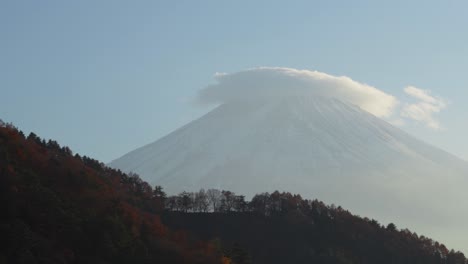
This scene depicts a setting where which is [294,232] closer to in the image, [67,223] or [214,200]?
[214,200]

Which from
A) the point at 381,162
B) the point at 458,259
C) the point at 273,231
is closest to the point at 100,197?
the point at 273,231

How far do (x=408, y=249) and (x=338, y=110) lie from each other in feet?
360

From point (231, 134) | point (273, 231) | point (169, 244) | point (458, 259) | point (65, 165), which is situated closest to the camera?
point (169, 244)

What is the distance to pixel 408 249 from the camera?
8675 cm

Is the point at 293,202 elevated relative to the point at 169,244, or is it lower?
elevated

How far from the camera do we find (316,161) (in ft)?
557

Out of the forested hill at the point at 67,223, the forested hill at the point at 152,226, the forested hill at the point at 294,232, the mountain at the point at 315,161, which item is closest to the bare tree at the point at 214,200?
the forested hill at the point at 294,232

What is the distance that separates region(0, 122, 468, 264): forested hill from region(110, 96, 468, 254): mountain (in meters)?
65.7

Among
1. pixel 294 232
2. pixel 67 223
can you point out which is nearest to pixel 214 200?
pixel 294 232

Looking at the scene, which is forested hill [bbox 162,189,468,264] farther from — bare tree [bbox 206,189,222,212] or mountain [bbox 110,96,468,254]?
mountain [bbox 110,96,468,254]

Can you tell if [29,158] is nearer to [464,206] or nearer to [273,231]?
[273,231]

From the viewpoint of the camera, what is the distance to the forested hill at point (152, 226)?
46.7 meters

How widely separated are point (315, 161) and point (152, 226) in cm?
11288

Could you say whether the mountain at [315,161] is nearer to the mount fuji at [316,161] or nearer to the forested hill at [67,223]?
the mount fuji at [316,161]
